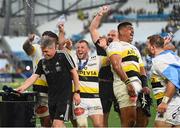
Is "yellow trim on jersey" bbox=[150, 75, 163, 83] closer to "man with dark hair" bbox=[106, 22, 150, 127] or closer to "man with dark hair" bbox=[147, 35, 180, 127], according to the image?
"man with dark hair" bbox=[147, 35, 180, 127]

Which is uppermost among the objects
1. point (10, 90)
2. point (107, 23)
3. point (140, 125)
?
point (107, 23)

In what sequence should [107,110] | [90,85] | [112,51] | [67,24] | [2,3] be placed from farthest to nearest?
[67,24] → [2,3] → [107,110] → [90,85] → [112,51]

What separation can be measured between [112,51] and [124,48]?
23 cm

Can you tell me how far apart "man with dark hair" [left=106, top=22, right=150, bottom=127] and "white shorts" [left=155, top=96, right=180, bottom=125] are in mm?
876

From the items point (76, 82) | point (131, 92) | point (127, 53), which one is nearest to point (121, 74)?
point (131, 92)

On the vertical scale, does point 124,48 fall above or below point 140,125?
above

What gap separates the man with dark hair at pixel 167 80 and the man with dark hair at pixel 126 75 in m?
0.66

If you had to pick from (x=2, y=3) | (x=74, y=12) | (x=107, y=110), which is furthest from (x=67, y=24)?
(x=107, y=110)

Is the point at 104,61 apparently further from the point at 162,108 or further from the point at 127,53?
the point at 162,108

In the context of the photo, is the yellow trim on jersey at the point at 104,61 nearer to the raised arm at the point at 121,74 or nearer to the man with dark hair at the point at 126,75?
the man with dark hair at the point at 126,75

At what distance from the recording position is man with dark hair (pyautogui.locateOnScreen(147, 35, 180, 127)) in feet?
23.5

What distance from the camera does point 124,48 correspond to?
8383mm

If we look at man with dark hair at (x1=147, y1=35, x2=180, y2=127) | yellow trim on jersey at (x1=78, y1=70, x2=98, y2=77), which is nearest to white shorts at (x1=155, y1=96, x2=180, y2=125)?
man with dark hair at (x1=147, y1=35, x2=180, y2=127)

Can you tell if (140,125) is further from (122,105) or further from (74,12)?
(74,12)
